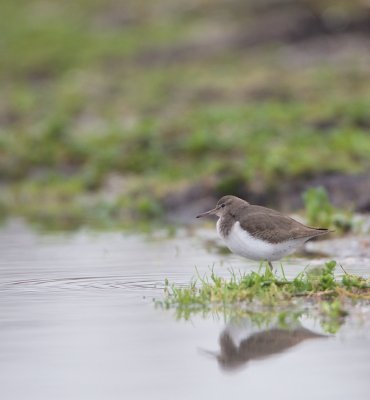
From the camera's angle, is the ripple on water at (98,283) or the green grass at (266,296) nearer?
the green grass at (266,296)

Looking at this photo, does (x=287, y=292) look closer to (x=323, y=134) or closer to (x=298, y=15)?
(x=323, y=134)

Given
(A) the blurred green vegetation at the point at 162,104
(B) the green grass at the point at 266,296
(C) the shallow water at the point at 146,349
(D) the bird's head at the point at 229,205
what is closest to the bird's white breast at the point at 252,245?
(D) the bird's head at the point at 229,205

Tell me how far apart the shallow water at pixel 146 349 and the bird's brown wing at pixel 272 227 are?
1067 millimetres

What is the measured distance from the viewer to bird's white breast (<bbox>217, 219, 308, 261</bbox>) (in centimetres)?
1098

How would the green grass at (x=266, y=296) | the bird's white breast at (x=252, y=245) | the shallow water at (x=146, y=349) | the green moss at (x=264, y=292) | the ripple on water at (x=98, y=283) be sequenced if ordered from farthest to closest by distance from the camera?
the ripple on water at (x=98, y=283) < the bird's white breast at (x=252, y=245) < the green moss at (x=264, y=292) < the green grass at (x=266, y=296) < the shallow water at (x=146, y=349)

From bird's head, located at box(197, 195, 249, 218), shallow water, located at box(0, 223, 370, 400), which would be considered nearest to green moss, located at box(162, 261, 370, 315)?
shallow water, located at box(0, 223, 370, 400)

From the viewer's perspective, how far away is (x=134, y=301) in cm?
1063

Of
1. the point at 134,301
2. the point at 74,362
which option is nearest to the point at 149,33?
the point at 134,301

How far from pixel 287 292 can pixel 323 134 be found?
42.2 feet

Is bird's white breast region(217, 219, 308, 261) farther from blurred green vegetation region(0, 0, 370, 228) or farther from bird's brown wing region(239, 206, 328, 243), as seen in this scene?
blurred green vegetation region(0, 0, 370, 228)

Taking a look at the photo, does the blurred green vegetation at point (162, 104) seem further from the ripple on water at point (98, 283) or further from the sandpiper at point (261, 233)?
the sandpiper at point (261, 233)

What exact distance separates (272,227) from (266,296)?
1.29 m

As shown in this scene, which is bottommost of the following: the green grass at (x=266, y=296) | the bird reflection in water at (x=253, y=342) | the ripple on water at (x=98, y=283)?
the bird reflection in water at (x=253, y=342)

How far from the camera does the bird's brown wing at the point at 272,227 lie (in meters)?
11.0
